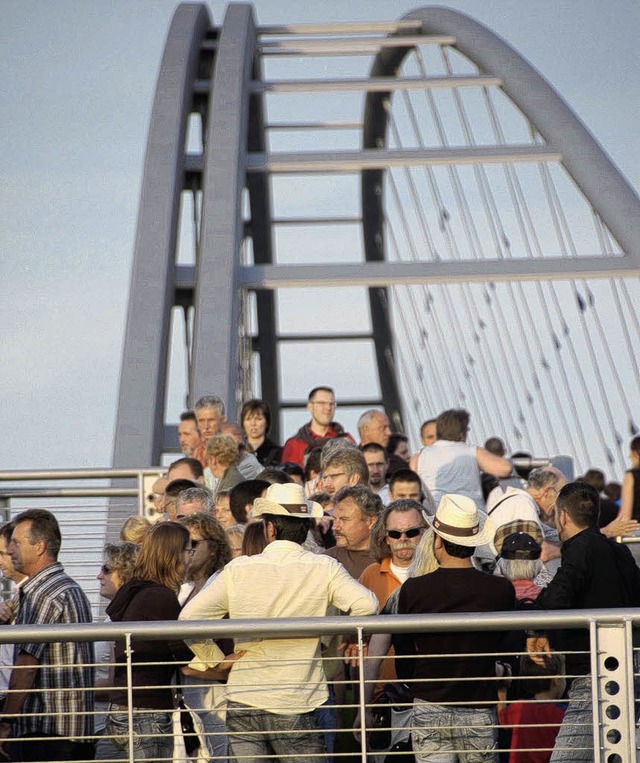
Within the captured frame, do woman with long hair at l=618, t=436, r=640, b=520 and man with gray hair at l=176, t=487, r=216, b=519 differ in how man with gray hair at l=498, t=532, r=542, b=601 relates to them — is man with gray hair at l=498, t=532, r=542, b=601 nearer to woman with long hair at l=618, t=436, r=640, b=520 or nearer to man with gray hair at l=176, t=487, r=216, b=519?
man with gray hair at l=176, t=487, r=216, b=519

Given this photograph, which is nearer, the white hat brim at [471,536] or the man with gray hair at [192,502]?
the white hat brim at [471,536]

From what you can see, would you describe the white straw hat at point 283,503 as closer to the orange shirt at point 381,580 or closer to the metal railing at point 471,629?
the metal railing at point 471,629

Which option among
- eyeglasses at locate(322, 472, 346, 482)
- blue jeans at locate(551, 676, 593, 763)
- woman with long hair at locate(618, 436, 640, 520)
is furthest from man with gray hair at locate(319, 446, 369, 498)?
woman with long hair at locate(618, 436, 640, 520)

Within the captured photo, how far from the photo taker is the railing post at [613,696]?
19.2 feet

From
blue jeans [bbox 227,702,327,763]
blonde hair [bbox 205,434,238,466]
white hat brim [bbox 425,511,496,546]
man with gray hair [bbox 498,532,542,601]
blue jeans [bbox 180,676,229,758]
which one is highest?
blonde hair [bbox 205,434,238,466]

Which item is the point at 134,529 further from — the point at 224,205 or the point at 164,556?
the point at 224,205

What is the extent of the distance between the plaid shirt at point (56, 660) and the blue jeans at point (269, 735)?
70 cm

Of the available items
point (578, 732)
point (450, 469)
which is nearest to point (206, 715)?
point (578, 732)

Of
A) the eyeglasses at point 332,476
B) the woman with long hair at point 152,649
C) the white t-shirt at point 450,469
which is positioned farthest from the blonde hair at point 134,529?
the white t-shirt at point 450,469

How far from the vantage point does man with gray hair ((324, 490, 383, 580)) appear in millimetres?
7625

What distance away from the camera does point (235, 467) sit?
1009 centimetres

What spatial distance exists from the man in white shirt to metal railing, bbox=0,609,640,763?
0.63 ft

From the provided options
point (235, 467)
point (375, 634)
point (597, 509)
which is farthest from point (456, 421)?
point (375, 634)

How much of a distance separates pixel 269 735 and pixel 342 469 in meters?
2.86
